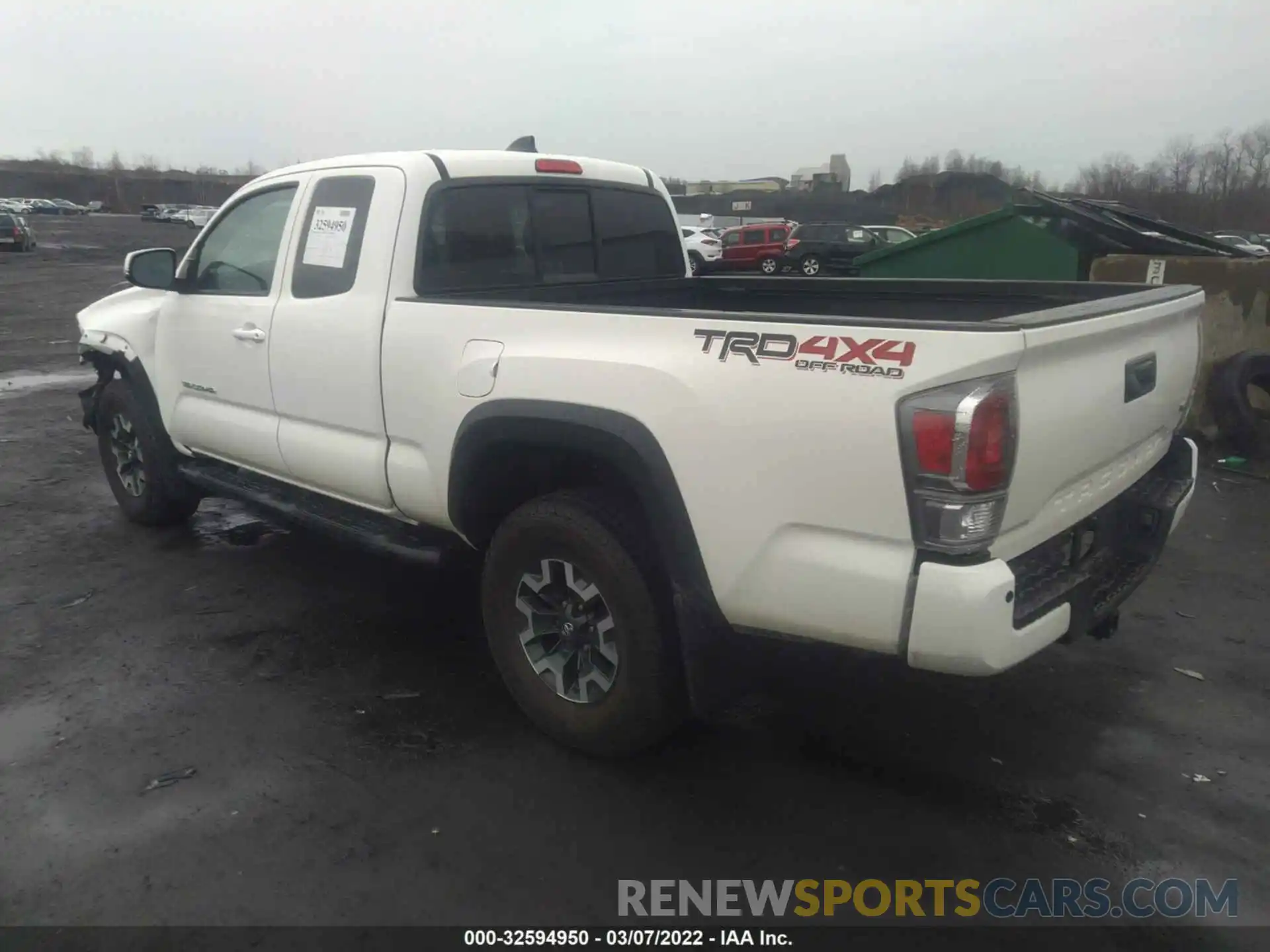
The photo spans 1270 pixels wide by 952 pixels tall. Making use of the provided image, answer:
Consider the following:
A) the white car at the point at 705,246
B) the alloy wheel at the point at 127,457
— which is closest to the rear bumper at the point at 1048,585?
the alloy wheel at the point at 127,457

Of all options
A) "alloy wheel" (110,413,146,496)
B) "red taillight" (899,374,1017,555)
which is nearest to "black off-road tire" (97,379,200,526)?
"alloy wheel" (110,413,146,496)

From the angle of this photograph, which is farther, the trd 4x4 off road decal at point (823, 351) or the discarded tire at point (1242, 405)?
the discarded tire at point (1242, 405)

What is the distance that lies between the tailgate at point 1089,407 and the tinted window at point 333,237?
260 cm

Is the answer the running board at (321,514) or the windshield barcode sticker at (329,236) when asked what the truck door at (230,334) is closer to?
the running board at (321,514)

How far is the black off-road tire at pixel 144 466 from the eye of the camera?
17.8 ft

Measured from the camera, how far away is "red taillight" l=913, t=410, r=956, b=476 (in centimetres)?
237

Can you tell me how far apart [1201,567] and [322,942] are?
4.84 meters

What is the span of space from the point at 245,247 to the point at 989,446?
3704mm

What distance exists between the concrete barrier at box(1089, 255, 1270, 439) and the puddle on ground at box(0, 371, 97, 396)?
36.1ft

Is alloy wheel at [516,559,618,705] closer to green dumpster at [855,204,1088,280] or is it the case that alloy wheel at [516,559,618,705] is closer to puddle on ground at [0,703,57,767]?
puddle on ground at [0,703,57,767]

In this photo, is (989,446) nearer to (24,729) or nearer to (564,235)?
(564,235)

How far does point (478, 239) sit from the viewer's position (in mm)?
4027

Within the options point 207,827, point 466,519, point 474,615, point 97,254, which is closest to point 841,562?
point 466,519

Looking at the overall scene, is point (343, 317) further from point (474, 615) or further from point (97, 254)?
point (97, 254)
